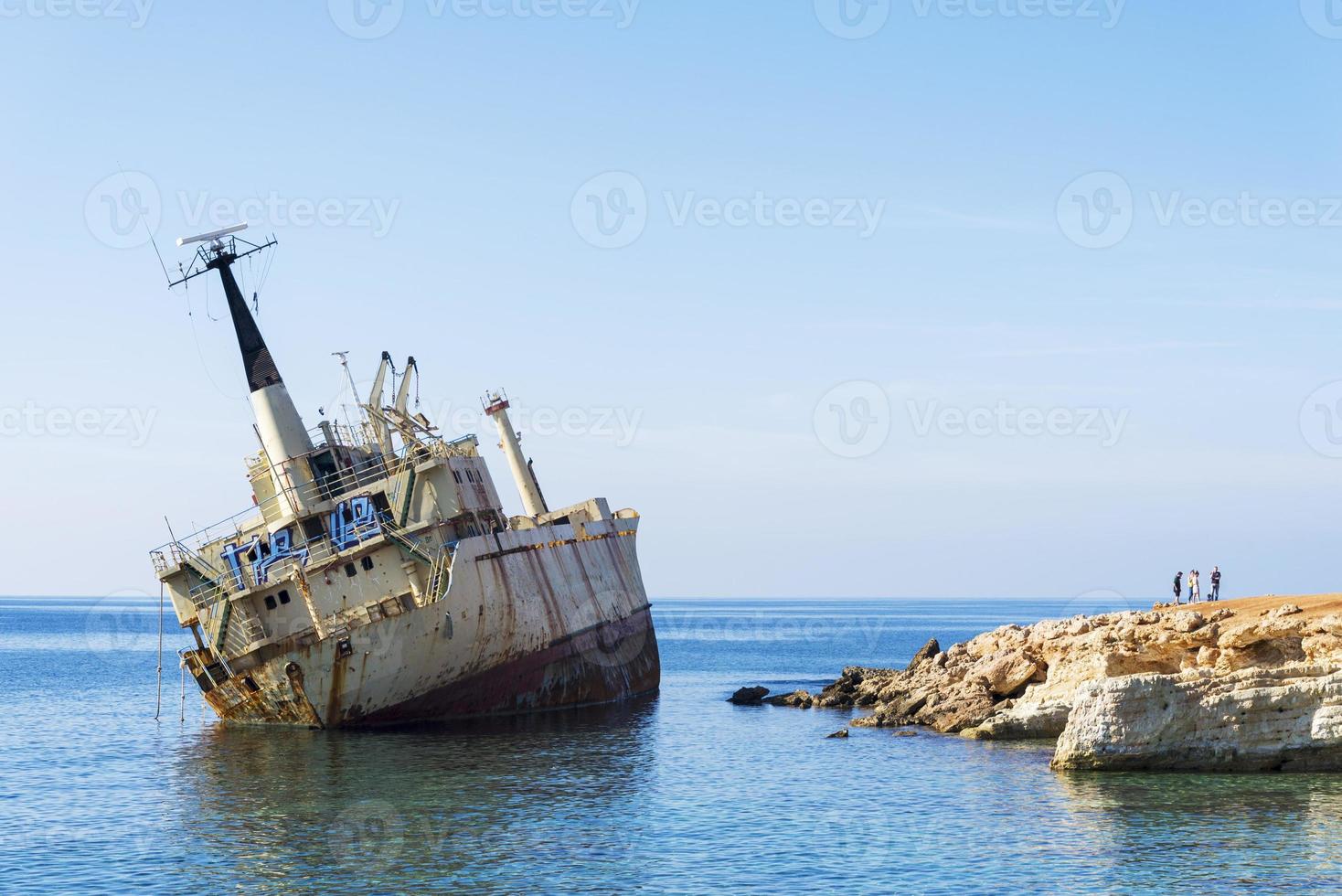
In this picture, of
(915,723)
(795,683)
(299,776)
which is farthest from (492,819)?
(795,683)

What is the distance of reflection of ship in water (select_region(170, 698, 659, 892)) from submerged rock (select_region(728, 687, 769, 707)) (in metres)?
11.1

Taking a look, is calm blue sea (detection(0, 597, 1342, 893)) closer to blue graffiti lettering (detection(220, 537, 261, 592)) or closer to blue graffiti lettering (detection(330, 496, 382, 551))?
blue graffiti lettering (detection(220, 537, 261, 592))

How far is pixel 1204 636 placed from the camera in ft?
103

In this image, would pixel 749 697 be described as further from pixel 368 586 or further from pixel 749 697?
Answer: pixel 368 586

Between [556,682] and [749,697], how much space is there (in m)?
10.8

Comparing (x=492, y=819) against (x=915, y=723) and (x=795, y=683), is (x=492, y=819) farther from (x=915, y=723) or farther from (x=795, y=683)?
(x=795, y=683)

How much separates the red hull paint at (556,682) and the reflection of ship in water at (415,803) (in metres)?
0.55

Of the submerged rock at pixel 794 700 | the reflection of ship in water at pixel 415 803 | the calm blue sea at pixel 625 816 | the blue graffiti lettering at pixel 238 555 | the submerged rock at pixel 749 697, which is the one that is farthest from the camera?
the submerged rock at pixel 749 697

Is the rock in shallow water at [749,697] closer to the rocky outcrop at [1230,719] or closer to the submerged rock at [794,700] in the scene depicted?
the submerged rock at [794,700]


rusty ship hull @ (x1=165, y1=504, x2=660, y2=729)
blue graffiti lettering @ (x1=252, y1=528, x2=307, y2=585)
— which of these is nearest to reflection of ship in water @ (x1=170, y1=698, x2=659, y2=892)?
rusty ship hull @ (x1=165, y1=504, x2=660, y2=729)

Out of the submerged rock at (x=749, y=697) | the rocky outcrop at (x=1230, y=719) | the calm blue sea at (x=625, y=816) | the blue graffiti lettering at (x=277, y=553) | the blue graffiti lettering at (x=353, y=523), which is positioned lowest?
the submerged rock at (x=749, y=697)

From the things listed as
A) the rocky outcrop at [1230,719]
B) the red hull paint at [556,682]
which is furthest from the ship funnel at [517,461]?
the rocky outcrop at [1230,719]

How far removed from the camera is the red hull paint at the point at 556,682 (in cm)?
3484

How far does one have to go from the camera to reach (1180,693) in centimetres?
2667
